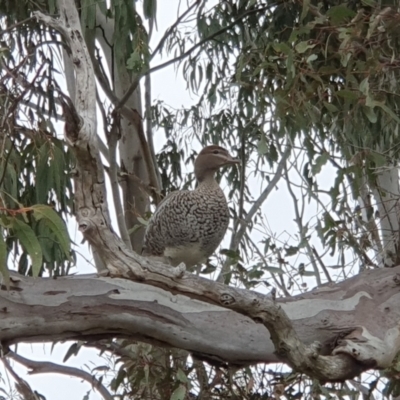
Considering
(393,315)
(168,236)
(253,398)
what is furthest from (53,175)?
(393,315)

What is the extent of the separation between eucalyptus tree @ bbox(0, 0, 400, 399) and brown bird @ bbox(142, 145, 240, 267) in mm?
150

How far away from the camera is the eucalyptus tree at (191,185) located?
2.58 m

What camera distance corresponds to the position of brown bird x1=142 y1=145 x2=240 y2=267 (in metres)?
4.38

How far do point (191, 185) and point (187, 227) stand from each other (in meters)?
1.30

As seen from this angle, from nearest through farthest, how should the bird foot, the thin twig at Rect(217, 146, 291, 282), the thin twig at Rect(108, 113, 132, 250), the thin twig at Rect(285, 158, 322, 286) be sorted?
the bird foot → the thin twig at Rect(285, 158, 322, 286) → the thin twig at Rect(108, 113, 132, 250) → the thin twig at Rect(217, 146, 291, 282)

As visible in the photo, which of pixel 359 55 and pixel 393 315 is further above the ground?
pixel 359 55

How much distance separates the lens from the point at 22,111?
3678mm

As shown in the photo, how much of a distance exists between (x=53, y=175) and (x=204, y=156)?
1.08m

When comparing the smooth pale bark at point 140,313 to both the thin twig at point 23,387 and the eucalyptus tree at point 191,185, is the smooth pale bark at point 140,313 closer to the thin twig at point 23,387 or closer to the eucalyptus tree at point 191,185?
the eucalyptus tree at point 191,185

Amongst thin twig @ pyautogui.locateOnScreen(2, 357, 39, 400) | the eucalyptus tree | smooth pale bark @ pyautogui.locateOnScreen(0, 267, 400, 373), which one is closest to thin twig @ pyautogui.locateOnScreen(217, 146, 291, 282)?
the eucalyptus tree

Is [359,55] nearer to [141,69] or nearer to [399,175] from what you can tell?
[141,69]

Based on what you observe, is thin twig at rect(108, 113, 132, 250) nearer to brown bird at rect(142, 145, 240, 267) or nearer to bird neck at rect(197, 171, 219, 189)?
brown bird at rect(142, 145, 240, 267)

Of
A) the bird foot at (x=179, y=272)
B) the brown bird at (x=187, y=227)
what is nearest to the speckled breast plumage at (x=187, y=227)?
the brown bird at (x=187, y=227)

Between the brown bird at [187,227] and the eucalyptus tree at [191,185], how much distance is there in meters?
0.15
